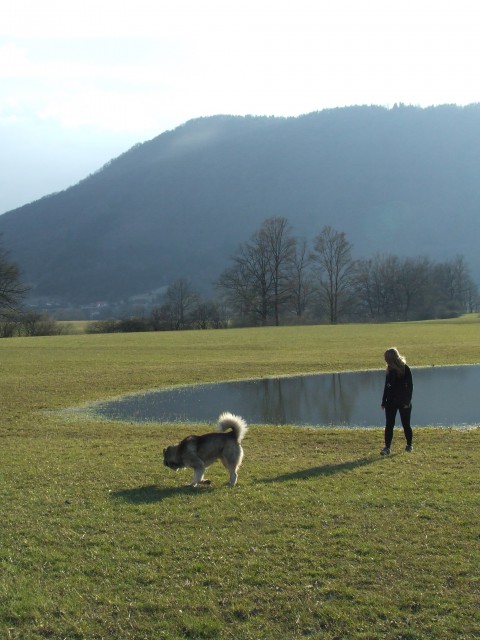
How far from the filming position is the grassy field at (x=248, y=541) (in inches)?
Answer: 222

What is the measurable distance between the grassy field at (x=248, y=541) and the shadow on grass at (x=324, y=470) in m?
0.05

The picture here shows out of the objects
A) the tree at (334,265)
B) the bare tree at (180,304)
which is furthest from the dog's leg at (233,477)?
the tree at (334,265)

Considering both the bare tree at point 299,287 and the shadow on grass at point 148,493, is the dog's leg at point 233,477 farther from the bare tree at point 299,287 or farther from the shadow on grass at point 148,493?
the bare tree at point 299,287

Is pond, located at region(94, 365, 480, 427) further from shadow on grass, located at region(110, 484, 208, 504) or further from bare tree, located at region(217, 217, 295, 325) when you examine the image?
bare tree, located at region(217, 217, 295, 325)

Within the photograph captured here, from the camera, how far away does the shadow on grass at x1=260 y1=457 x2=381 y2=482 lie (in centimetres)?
1079

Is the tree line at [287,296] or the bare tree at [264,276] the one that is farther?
the bare tree at [264,276]

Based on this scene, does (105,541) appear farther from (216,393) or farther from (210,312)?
(210,312)

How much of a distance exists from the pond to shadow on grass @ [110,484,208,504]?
9217 millimetres

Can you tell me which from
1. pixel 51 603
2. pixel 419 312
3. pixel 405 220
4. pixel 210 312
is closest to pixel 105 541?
pixel 51 603

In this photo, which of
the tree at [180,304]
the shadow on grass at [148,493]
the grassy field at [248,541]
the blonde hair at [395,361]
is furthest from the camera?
the tree at [180,304]

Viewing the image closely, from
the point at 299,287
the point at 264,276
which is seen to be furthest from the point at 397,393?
the point at 299,287

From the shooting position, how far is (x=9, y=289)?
192ft

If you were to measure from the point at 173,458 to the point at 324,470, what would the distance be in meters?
2.74

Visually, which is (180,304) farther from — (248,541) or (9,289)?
(248,541)
